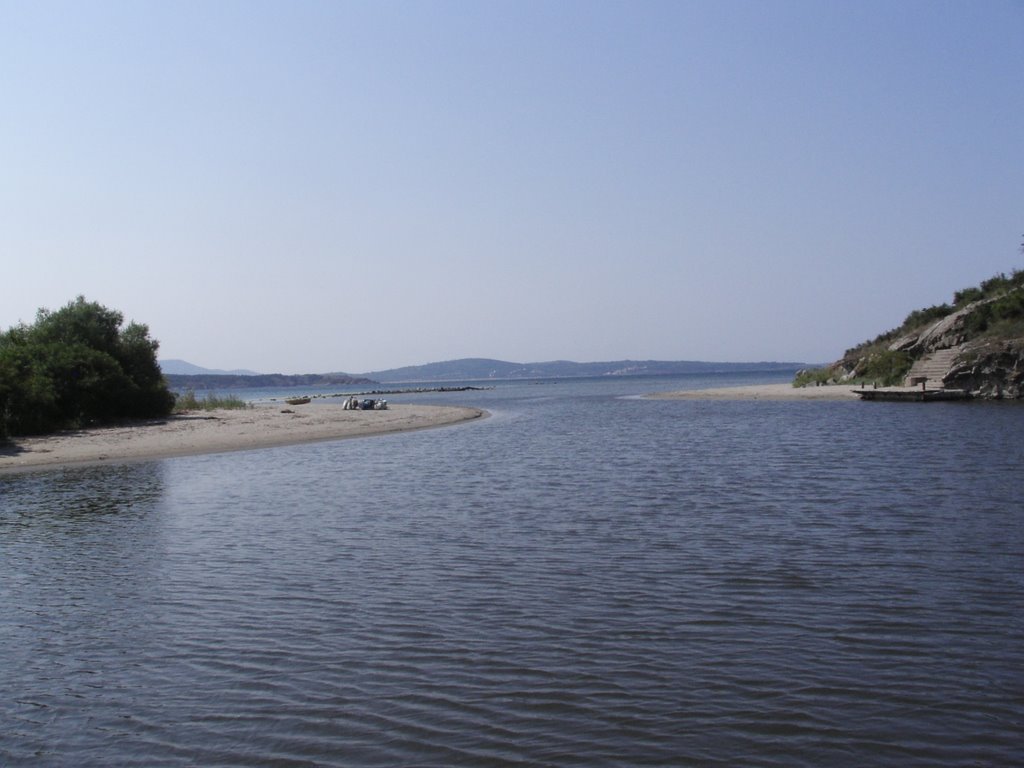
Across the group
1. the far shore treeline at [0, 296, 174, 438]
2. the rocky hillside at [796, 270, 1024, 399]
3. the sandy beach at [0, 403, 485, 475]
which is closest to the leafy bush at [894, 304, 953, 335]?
the rocky hillside at [796, 270, 1024, 399]

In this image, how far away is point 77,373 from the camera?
43.2 meters

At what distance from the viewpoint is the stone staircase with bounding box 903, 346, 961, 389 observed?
5700 cm

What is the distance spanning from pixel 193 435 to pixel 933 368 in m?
47.5

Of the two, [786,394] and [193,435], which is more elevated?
[786,394]

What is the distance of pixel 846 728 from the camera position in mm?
7125

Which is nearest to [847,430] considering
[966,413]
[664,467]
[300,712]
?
[966,413]

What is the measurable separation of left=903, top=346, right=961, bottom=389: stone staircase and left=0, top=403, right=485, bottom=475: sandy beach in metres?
30.6

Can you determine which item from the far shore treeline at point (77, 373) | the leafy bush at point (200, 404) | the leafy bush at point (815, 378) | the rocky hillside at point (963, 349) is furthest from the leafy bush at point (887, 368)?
the far shore treeline at point (77, 373)

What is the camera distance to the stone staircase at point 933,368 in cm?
5700

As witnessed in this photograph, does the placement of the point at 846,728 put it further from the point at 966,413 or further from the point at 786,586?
the point at 966,413

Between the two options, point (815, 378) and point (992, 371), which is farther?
point (815, 378)

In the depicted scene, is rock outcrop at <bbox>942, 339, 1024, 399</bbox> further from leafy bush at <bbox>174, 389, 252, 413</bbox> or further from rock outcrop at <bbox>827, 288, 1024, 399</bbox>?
leafy bush at <bbox>174, 389, 252, 413</bbox>

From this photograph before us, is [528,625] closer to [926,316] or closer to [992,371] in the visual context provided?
[992,371]

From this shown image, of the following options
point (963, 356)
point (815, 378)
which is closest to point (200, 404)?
point (963, 356)
